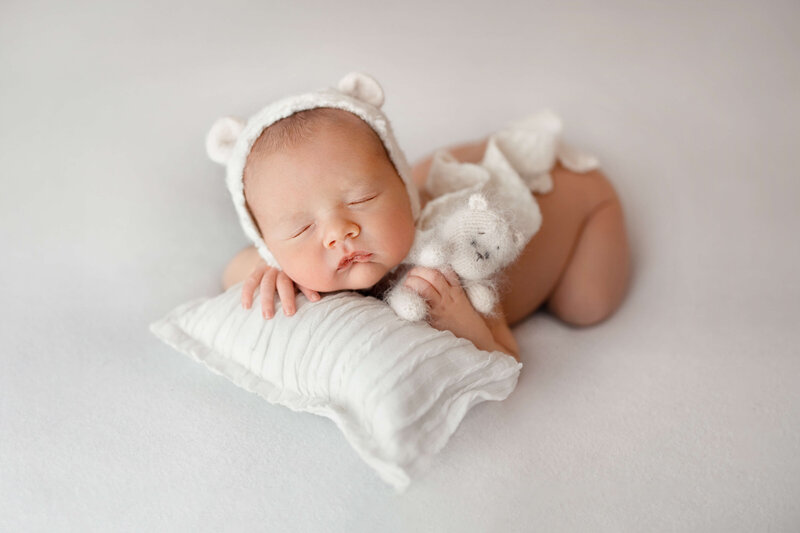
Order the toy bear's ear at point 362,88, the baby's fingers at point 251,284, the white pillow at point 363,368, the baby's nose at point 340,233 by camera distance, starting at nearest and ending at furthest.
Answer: the white pillow at point 363,368, the baby's nose at point 340,233, the baby's fingers at point 251,284, the toy bear's ear at point 362,88

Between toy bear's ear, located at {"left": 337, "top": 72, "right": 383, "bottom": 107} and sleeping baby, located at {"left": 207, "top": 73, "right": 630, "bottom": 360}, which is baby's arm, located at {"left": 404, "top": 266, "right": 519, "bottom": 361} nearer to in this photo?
sleeping baby, located at {"left": 207, "top": 73, "right": 630, "bottom": 360}

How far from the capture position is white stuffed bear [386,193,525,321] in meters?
1.11

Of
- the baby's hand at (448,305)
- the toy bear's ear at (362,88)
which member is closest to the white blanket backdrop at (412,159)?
the baby's hand at (448,305)

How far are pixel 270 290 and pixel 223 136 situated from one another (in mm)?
313

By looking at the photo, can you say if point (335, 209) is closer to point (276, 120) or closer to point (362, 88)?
point (276, 120)

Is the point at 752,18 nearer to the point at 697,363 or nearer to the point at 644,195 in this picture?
the point at 644,195

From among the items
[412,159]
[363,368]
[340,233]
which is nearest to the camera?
[363,368]

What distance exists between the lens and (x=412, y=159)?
1706mm

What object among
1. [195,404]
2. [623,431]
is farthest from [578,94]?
[195,404]

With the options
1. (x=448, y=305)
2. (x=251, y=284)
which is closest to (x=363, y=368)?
(x=448, y=305)

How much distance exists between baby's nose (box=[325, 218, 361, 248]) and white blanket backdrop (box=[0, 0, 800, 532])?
0.89ft

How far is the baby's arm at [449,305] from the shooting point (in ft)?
3.63

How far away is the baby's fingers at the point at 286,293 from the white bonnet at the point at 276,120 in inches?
1.5

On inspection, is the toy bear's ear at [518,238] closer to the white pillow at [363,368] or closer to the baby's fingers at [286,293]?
the white pillow at [363,368]
